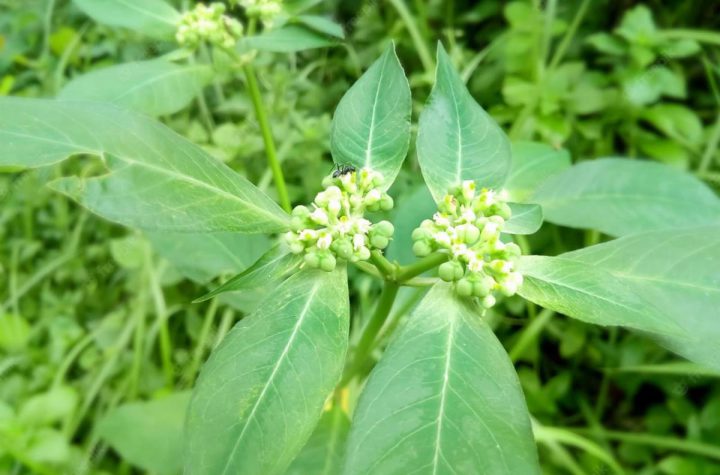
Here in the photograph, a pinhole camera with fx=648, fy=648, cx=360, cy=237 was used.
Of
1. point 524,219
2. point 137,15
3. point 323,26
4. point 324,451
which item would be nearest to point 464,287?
point 524,219

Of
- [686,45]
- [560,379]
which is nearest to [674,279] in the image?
[560,379]

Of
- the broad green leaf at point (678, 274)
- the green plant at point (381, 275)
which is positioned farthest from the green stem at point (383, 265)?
the broad green leaf at point (678, 274)

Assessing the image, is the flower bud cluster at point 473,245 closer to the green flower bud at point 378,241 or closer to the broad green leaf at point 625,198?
the green flower bud at point 378,241

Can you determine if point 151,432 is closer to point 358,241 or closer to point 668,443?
point 358,241

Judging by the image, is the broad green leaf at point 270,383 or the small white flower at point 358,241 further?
the small white flower at point 358,241

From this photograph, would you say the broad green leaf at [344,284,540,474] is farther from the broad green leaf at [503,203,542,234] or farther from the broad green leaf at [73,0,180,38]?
the broad green leaf at [73,0,180,38]
